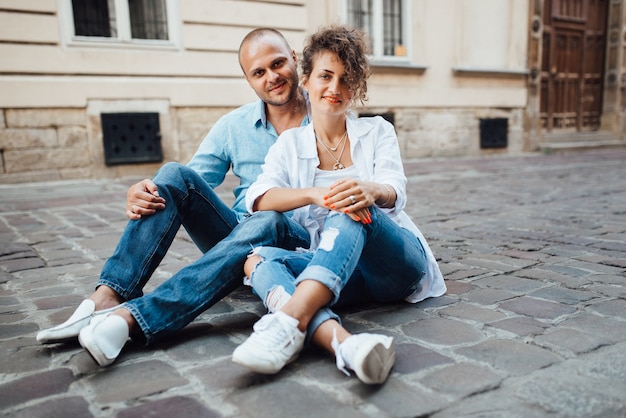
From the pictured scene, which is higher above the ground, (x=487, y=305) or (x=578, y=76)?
(x=578, y=76)

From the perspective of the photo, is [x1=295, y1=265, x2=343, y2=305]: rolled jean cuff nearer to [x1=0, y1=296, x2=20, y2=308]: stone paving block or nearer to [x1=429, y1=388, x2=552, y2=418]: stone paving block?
[x1=429, y1=388, x2=552, y2=418]: stone paving block

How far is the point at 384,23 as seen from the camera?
10070mm

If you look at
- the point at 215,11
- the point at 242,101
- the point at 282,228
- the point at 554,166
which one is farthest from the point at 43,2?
the point at 554,166

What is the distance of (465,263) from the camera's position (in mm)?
3072

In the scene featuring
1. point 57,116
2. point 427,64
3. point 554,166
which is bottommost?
point 554,166

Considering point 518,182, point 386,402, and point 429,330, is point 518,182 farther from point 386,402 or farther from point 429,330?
point 386,402

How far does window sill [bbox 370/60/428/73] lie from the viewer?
9.62 metres

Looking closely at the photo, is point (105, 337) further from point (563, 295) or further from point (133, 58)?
point (133, 58)

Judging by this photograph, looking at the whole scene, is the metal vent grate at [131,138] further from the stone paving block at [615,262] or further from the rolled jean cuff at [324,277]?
the rolled jean cuff at [324,277]

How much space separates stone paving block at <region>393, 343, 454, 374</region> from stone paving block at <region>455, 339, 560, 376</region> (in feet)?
0.31

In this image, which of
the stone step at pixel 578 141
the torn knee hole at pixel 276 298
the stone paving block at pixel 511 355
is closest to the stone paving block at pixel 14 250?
the torn knee hole at pixel 276 298

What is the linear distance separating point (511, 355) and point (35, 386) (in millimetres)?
1544

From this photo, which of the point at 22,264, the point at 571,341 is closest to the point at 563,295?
the point at 571,341

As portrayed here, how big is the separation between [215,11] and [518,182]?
500 cm
